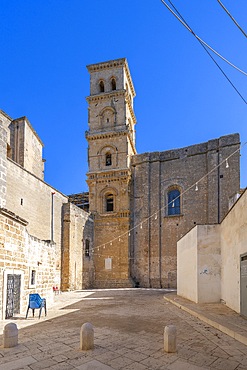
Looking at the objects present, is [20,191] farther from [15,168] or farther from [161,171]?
[161,171]

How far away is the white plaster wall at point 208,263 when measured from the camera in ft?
37.6

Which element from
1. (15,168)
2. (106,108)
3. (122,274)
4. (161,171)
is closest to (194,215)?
(161,171)

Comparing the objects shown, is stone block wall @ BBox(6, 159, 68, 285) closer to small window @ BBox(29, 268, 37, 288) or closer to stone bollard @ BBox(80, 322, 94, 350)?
small window @ BBox(29, 268, 37, 288)

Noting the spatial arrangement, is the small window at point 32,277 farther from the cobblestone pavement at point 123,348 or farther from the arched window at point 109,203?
the arched window at point 109,203

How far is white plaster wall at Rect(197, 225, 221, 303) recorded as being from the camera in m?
11.5

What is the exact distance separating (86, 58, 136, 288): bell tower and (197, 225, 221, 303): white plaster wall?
13.3 meters

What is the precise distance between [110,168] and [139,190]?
129 inches

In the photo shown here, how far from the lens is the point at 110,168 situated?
26297mm

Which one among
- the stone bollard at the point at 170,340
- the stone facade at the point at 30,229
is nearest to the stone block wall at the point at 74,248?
the stone facade at the point at 30,229

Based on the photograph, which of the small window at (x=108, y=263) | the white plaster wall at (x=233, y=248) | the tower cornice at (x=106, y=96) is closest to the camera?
the white plaster wall at (x=233, y=248)

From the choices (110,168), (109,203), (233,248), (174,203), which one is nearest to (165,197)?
(174,203)

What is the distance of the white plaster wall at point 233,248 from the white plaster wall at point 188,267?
1281mm

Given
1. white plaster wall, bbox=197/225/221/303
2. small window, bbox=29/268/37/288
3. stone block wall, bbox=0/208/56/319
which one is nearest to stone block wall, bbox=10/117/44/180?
stone block wall, bbox=0/208/56/319

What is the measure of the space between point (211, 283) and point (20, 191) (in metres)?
12.0
